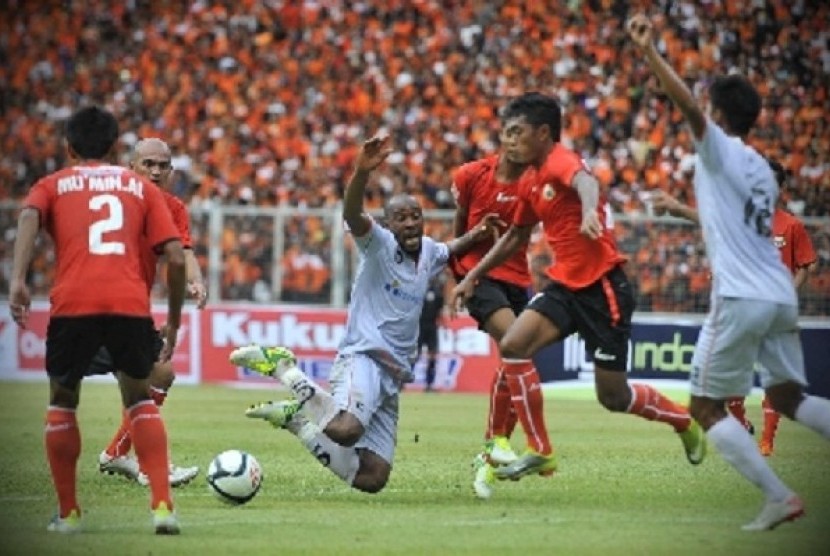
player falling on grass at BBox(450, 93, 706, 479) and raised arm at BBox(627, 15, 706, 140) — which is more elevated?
raised arm at BBox(627, 15, 706, 140)

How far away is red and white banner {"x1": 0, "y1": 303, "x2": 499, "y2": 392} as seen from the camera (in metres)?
29.2

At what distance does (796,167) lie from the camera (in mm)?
30875

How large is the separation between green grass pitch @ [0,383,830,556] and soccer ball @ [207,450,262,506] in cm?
10

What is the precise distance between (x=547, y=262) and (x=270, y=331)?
4489 mm

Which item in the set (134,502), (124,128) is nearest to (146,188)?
(134,502)

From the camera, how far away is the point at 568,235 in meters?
12.5

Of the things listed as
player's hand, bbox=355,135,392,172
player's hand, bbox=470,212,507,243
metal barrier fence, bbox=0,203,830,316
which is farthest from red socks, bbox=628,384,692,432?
metal barrier fence, bbox=0,203,830,316

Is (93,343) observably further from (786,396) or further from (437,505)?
(786,396)

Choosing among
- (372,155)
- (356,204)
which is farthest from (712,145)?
(356,204)

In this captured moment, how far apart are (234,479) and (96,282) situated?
237 centimetres

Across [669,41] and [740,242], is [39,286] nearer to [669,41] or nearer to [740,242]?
[669,41]

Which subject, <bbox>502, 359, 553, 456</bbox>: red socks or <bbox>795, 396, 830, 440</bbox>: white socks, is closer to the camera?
<bbox>795, 396, 830, 440</bbox>: white socks

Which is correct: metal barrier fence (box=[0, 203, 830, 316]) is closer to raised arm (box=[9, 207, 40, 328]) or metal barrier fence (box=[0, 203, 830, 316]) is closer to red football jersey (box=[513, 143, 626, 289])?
red football jersey (box=[513, 143, 626, 289])

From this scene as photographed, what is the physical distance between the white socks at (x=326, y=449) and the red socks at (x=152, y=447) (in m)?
2.13
